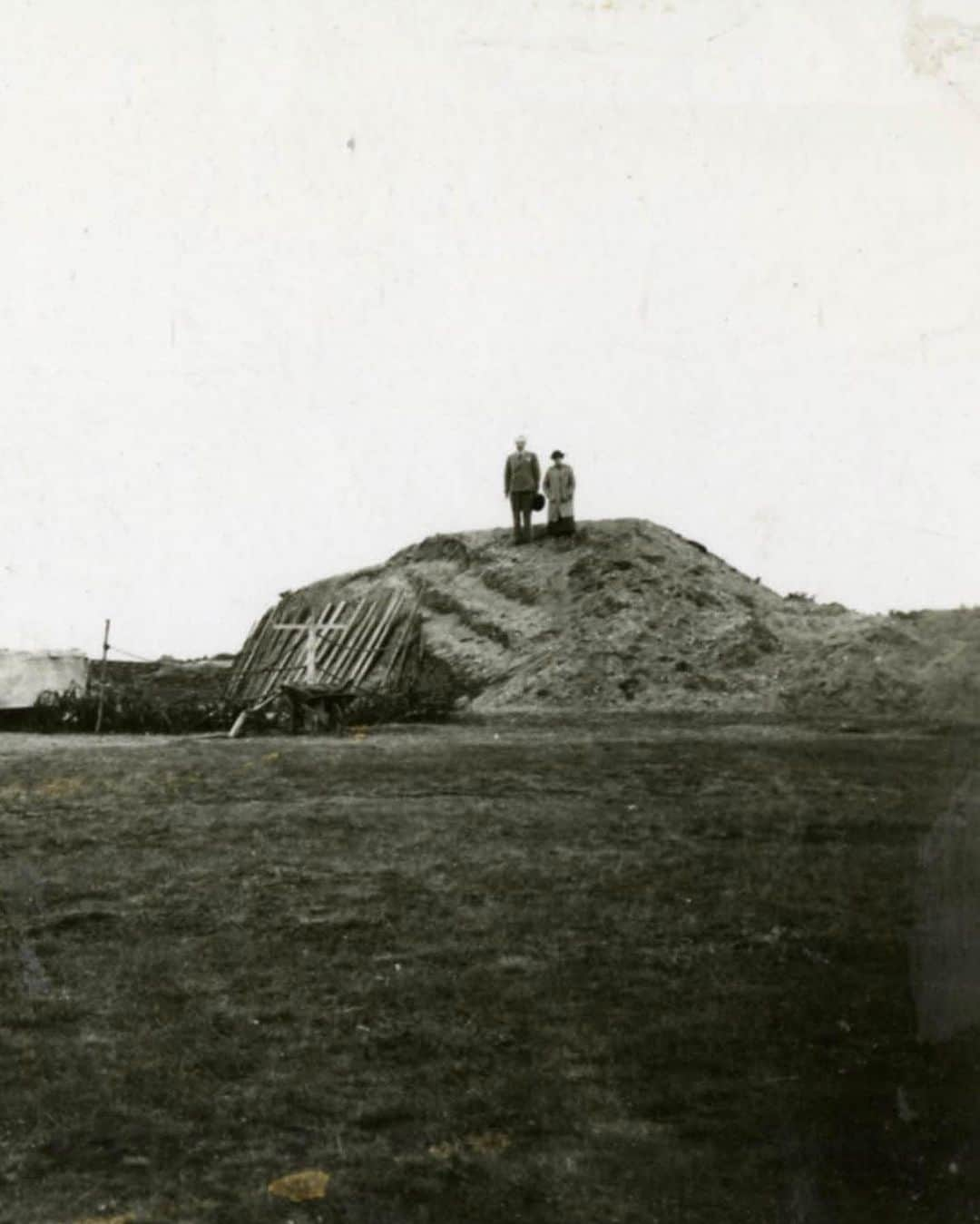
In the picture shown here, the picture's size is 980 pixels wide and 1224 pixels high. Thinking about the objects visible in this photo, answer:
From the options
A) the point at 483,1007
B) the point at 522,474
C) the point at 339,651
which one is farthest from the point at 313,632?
the point at 483,1007

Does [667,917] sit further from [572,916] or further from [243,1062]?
[243,1062]

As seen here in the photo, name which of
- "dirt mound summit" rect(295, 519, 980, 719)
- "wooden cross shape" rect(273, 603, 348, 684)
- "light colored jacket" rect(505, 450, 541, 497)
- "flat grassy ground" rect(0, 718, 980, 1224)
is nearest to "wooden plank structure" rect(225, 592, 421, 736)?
"wooden cross shape" rect(273, 603, 348, 684)

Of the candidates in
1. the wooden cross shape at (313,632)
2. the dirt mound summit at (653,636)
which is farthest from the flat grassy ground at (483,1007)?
the wooden cross shape at (313,632)

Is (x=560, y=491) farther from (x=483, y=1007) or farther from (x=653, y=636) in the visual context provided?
(x=483, y=1007)

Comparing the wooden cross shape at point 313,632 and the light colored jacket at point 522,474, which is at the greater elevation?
the light colored jacket at point 522,474

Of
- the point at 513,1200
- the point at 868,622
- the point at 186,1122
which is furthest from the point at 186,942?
the point at 868,622

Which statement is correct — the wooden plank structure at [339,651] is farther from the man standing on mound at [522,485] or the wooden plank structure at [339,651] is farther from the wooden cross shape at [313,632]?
the man standing on mound at [522,485]
